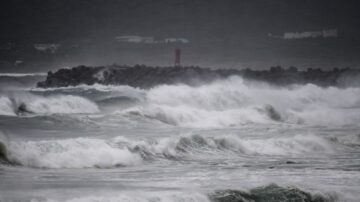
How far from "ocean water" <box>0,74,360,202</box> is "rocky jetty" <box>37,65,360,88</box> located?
1772 centimetres

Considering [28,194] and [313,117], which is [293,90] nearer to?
[313,117]

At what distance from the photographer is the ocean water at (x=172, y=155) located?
41.3 ft

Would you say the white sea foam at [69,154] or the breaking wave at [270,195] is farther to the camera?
the white sea foam at [69,154]

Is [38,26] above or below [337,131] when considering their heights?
above

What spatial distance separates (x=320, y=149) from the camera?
66.4 feet

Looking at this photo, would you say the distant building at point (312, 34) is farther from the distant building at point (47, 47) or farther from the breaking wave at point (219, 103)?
the breaking wave at point (219, 103)

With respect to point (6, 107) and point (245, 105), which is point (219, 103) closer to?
point (245, 105)

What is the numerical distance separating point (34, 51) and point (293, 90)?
40735 millimetres

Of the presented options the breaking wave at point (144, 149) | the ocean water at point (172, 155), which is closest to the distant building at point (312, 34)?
the ocean water at point (172, 155)

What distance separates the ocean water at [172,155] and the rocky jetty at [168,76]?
17715 millimetres

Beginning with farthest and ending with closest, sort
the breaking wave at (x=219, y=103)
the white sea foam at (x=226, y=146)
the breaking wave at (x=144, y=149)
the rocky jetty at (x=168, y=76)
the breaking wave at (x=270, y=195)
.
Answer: the rocky jetty at (x=168, y=76) → the breaking wave at (x=219, y=103) → the white sea foam at (x=226, y=146) → the breaking wave at (x=144, y=149) → the breaking wave at (x=270, y=195)

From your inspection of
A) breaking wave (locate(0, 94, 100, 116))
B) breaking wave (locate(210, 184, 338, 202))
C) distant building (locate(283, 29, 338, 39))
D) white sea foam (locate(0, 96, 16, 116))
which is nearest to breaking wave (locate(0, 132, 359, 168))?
breaking wave (locate(210, 184, 338, 202))

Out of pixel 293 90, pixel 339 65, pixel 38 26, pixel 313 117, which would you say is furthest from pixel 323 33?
pixel 313 117

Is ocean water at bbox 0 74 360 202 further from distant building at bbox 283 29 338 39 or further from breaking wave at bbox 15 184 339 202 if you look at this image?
distant building at bbox 283 29 338 39
